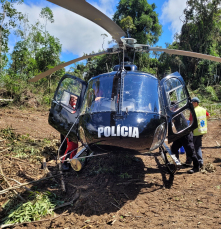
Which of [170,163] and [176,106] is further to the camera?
[170,163]

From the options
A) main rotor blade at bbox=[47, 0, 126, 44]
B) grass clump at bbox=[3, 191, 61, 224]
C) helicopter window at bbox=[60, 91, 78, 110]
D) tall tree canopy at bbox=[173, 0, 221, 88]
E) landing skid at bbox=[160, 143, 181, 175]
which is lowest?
grass clump at bbox=[3, 191, 61, 224]

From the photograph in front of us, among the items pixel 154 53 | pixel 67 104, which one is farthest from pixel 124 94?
pixel 154 53

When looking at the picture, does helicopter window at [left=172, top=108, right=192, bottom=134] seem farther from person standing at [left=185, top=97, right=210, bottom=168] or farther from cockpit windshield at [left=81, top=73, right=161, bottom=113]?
person standing at [left=185, top=97, right=210, bottom=168]

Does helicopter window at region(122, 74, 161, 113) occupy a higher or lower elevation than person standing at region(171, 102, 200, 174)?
higher

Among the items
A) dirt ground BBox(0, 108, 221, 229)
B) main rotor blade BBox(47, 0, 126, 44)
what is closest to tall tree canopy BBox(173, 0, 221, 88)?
dirt ground BBox(0, 108, 221, 229)

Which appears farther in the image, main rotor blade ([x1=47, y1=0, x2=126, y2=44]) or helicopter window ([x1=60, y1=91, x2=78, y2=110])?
helicopter window ([x1=60, y1=91, x2=78, y2=110])

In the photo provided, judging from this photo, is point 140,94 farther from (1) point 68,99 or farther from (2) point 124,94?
(1) point 68,99

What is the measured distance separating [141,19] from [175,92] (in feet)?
72.1

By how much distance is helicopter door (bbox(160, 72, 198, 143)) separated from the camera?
3.95m

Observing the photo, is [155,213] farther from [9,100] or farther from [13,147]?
[9,100]

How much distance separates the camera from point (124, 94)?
359 cm

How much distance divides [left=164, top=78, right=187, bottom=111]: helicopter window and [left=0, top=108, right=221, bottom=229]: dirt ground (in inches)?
58.9

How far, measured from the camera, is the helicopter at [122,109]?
3.06 m

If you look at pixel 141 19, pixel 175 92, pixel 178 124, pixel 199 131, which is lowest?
pixel 199 131
